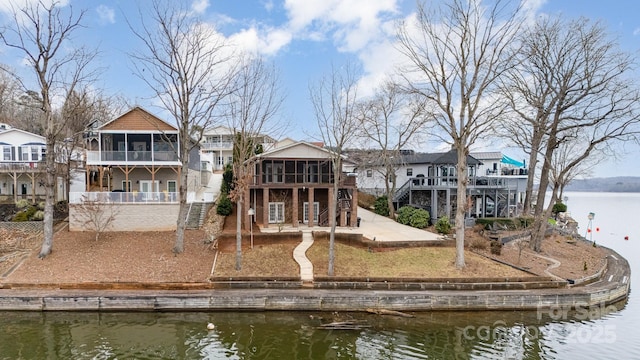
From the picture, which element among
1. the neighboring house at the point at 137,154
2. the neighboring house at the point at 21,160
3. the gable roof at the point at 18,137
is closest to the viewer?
the neighboring house at the point at 137,154

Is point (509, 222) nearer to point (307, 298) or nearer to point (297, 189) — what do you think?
point (297, 189)

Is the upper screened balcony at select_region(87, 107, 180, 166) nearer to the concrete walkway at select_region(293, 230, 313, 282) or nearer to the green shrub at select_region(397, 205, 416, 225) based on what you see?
the concrete walkway at select_region(293, 230, 313, 282)

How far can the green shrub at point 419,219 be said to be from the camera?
26.9 metres

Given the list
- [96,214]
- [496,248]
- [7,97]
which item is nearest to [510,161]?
[496,248]

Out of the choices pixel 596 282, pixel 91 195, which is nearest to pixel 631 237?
pixel 596 282

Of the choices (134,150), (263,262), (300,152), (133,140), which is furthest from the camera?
(134,150)

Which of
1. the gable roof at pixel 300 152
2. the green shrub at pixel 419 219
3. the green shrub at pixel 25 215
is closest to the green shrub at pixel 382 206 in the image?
the green shrub at pixel 419 219

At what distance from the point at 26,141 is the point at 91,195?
13.7m

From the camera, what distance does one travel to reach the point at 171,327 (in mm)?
13180

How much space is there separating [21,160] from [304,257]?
27.6 m

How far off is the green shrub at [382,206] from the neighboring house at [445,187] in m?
0.94

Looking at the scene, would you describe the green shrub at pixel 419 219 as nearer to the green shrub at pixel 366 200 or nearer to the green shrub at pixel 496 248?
the green shrub at pixel 496 248

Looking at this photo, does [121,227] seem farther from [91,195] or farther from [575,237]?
[575,237]

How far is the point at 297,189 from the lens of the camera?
24953 mm
